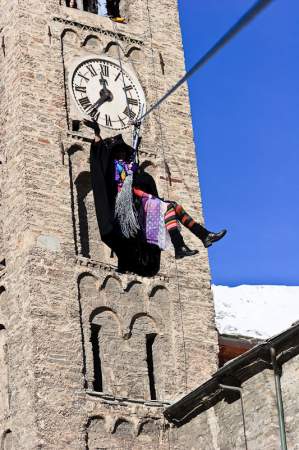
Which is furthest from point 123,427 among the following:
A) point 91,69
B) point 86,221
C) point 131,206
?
point 91,69

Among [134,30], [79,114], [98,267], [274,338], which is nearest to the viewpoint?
[274,338]

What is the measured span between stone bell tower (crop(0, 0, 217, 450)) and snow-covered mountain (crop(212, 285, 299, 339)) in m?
5.40

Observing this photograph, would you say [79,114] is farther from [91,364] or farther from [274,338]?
[274,338]

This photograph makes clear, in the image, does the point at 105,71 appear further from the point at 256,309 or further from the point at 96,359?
the point at 256,309

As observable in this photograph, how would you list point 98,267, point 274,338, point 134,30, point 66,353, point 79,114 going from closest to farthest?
point 274,338 < point 66,353 < point 98,267 < point 79,114 < point 134,30

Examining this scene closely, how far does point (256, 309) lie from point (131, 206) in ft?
43.0

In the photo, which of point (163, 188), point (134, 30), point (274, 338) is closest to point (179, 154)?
point (163, 188)

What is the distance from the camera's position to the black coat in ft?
Answer: 47.2

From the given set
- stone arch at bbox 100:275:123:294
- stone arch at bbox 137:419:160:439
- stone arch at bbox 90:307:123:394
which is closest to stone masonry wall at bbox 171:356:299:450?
stone arch at bbox 137:419:160:439

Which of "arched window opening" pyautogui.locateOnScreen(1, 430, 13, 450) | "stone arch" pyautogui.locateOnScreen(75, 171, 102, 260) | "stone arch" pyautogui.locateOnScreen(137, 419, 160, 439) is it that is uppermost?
"stone arch" pyautogui.locateOnScreen(75, 171, 102, 260)

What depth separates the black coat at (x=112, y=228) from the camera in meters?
14.4

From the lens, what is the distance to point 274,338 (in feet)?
50.2

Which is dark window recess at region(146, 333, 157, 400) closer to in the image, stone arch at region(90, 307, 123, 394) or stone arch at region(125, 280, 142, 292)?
stone arch at region(90, 307, 123, 394)

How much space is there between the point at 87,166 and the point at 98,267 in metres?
2.09
